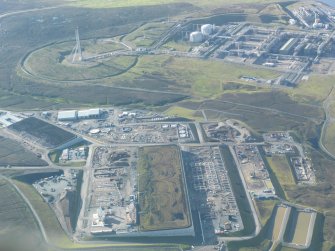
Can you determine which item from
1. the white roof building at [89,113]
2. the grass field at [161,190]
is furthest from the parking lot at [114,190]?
the white roof building at [89,113]

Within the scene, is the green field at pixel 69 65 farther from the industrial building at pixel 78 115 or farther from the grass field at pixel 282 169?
the grass field at pixel 282 169

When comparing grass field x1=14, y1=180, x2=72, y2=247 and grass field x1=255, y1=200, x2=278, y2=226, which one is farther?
grass field x1=255, y1=200, x2=278, y2=226

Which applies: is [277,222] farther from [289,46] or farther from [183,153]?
[289,46]

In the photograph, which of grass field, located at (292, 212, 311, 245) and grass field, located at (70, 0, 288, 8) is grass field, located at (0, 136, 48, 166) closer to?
grass field, located at (292, 212, 311, 245)

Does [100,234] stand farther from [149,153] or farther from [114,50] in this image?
[114,50]

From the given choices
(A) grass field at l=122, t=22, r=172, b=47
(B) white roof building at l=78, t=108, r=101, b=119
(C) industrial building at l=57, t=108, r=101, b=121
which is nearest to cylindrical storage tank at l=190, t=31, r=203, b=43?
(A) grass field at l=122, t=22, r=172, b=47

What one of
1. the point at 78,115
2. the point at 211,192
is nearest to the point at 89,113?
the point at 78,115
